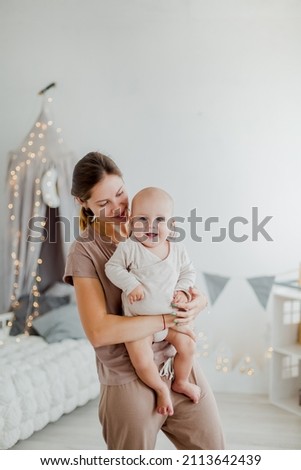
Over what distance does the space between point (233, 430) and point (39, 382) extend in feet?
2.79

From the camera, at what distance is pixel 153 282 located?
127 centimetres

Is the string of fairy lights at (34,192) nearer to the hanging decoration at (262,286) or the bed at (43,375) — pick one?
the bed at (43,375)

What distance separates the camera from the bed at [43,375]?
2277 mm

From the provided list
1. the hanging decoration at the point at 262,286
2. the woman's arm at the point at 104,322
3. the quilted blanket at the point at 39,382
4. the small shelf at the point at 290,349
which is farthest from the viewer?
the hanging decoration at the point at 262,286

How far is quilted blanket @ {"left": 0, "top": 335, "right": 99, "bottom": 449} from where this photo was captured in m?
2.26

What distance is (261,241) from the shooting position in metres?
3.02

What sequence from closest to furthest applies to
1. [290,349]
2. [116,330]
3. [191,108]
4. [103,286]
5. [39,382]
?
1. [116,330]
2. [103,286]
3. [39,382]
4. [290,349]
5. [191,108]

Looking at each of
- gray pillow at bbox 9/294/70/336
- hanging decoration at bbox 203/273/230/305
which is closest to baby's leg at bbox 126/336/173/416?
hanging decoration at bbox 203/273/230/305

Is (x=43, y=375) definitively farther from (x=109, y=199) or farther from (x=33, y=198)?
(x=109, y=199)

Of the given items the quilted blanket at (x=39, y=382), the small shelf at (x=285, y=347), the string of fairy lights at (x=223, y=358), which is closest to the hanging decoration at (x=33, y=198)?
the quilted blanket at (x=39, y=382)

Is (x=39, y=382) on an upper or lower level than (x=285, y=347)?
lower

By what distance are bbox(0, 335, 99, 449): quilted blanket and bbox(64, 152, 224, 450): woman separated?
3.63 ft

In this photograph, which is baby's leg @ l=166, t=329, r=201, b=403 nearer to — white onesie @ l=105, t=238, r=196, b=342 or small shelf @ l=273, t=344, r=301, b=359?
white onesie @ l=105, t=238, r=196, b=342

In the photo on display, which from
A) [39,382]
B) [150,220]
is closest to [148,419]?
[150,220]
